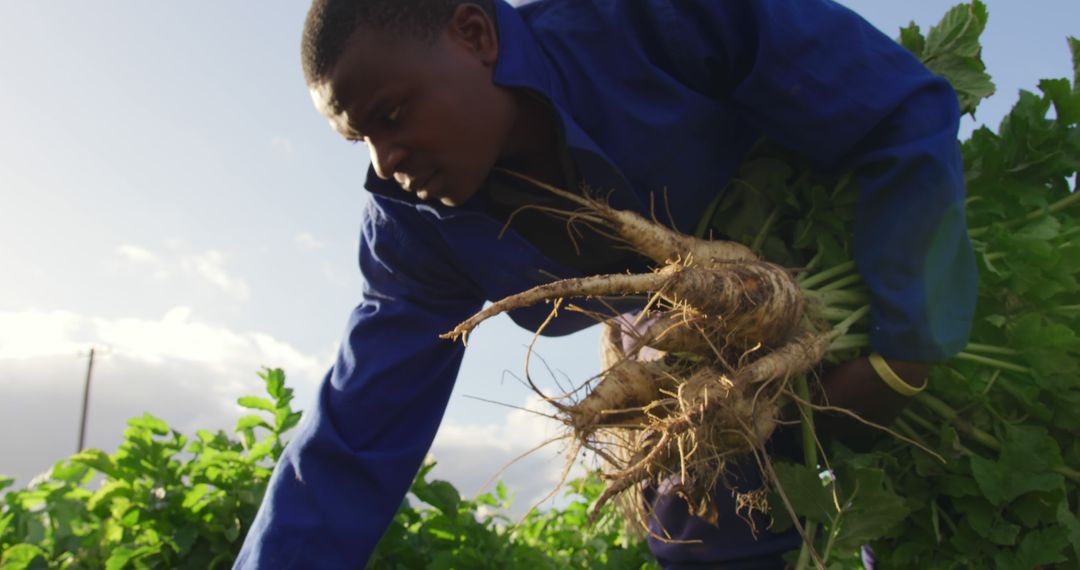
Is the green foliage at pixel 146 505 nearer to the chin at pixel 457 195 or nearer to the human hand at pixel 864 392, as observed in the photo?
the chin at pixel 457 195

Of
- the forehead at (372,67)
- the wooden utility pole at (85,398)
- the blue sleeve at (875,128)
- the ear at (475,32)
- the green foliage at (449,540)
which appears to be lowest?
the green foliage at (449,540)

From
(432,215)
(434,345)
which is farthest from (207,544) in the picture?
(432,215)

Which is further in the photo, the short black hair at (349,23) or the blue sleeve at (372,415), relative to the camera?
the blue sleeve at (372,415)

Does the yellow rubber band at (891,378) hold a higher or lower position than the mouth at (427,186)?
lower

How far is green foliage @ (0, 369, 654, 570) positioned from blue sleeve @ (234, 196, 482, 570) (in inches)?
Answer: 7.9

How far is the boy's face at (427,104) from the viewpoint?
1688 millimetres

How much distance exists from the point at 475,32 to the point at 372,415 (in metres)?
0.95

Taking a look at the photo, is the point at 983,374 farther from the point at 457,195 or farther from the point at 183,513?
the point at 183,513

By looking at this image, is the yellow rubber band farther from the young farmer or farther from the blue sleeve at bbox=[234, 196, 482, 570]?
the blue sleeve at bbox=[234, 196, 482, 570]

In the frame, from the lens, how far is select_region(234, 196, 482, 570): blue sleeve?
2.10 m

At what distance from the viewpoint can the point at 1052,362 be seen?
187 cm

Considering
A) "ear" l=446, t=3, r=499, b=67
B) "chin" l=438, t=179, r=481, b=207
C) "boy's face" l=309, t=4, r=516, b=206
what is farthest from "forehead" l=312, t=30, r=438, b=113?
"chin" l=438, t=179, r=481, b=207

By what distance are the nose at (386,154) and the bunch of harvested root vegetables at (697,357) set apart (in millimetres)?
Result: 262

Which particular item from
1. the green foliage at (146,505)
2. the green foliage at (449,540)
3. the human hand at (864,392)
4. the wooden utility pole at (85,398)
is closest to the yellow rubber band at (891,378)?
the human hand at (864,392)
